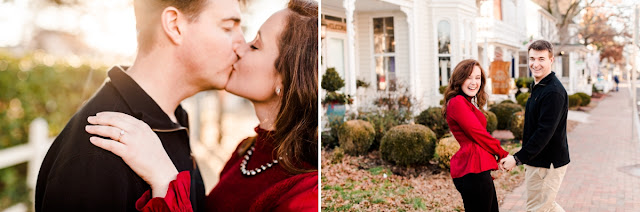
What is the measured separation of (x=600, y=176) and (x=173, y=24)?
4.95 meters

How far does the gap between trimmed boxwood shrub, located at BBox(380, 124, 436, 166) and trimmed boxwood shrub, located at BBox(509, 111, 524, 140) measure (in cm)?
172

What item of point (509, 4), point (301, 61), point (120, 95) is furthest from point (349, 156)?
point (120, 95)

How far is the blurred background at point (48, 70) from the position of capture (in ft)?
5.36

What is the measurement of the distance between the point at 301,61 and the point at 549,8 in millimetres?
9576

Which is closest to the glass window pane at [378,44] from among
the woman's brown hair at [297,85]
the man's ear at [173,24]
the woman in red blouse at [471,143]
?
the woman in red blouse at [471,143]

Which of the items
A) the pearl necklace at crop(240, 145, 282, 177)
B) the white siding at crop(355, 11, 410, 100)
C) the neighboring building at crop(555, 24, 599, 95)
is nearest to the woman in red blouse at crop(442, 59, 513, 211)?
the pearl necklace at crop(240, 145, 282, 177)

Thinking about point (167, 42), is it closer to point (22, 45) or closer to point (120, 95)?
point (120, 95)

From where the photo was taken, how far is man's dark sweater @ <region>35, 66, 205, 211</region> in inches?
64.2

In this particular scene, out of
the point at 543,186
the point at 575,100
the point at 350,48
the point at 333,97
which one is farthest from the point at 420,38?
the point at 543,186

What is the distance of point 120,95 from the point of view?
1720mm

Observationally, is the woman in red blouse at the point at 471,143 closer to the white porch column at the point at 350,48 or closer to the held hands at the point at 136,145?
the held hands at the point at 136,145

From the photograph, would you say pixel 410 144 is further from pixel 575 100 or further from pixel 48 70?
pixel 575 100

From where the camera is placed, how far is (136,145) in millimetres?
1683

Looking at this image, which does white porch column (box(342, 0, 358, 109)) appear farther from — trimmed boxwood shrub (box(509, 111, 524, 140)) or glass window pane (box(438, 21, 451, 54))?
trimmed boxwood shrub (box(509, 111, 524, 140))
